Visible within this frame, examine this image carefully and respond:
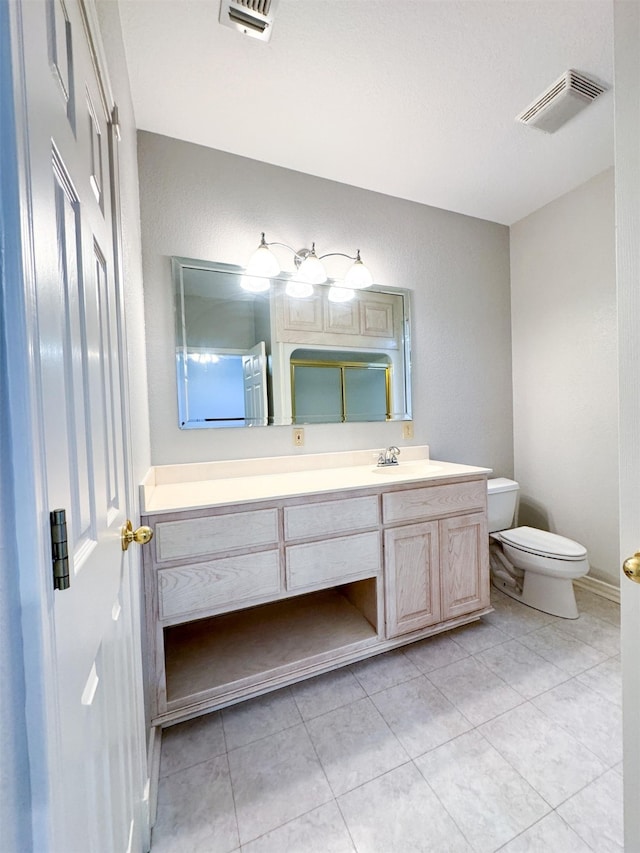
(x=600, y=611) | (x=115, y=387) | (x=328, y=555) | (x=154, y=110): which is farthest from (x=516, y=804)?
(x=154, y=110)

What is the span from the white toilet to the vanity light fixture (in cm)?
156

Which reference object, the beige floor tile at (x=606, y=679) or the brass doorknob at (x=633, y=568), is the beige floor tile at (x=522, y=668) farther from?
the brass doorknob at (x=633, y=568)

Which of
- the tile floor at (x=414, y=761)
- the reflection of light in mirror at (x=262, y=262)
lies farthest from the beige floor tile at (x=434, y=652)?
the reflection of light in mirror at (x=262, y=262)

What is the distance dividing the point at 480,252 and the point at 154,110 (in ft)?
7.08

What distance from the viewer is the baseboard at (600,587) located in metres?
2.16

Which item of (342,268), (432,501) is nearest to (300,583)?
(432,501)

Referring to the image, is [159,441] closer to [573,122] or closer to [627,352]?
[627,352]

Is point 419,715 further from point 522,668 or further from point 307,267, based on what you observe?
point 307,267

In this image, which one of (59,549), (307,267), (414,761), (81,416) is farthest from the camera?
(307,267)

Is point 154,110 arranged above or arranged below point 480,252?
above

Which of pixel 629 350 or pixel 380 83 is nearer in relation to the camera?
pixel 629 350

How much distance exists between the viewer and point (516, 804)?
1064mm

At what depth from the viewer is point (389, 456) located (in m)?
2.17

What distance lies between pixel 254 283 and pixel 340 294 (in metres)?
0.52
